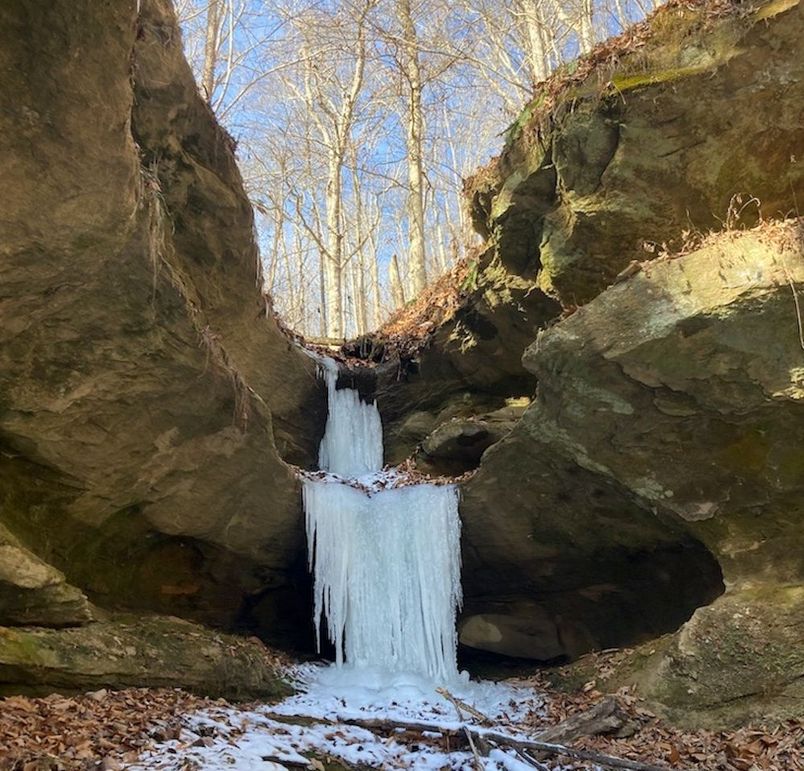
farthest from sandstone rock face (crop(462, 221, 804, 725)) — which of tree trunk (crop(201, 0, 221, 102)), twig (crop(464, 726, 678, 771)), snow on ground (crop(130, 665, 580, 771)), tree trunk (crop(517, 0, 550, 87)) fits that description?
tree trunk (crop(201, 0, 221, 102))

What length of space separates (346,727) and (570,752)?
2.13m

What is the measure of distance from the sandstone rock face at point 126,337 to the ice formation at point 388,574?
2.30 ft

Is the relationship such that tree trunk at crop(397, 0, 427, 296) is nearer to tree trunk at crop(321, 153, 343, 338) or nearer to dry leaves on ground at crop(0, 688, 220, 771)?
tree trunk at crop(321, 153, 343, 338)

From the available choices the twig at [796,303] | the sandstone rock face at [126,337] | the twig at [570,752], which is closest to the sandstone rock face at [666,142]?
the twig at [796,303]

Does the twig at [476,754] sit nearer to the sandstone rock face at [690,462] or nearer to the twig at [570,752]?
the twig at [570,752]

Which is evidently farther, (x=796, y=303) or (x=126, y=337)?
(x=126, y=337)

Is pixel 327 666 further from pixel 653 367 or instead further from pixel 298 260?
pixel 298 260

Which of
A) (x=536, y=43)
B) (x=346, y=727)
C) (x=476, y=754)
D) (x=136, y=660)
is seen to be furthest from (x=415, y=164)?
(x=476, y=754)

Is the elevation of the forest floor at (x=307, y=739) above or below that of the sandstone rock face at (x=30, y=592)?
below

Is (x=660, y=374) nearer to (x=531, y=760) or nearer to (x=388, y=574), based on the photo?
(x=531, y=760)

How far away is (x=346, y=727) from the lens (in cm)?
601

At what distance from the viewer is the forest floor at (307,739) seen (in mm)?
4234

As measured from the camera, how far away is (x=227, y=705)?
6.48 meters

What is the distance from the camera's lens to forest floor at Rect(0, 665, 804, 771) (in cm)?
423
